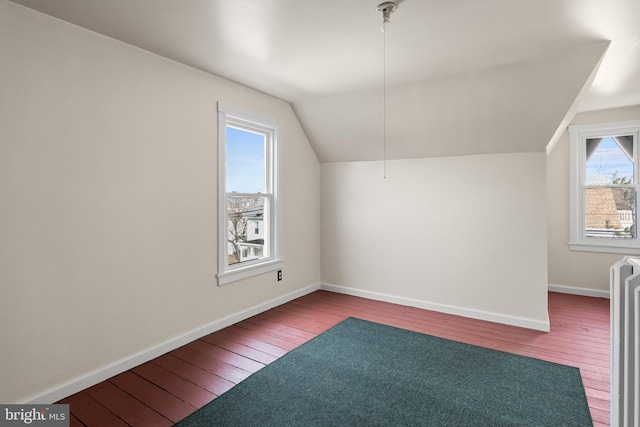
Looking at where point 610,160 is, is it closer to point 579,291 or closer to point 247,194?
point 579,291

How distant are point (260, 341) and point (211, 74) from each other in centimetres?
254

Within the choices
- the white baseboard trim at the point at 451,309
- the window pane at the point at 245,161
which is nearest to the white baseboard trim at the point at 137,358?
the white baseboard trim at the point at 451,309

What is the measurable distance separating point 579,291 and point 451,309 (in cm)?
208

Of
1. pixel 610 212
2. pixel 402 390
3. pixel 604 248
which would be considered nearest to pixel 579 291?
pixel 604 248

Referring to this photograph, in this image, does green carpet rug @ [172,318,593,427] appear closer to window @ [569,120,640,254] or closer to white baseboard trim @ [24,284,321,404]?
white baseboard trim @ [24,284,321,404]

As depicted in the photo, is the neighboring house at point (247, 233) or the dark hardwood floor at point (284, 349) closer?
the dark hardwood floor at point (284, 349)

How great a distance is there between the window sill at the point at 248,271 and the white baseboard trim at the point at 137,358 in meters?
0.37

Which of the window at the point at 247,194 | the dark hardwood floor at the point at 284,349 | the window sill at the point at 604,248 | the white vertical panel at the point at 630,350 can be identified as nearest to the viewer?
the white vertical panel at the point at 630,350

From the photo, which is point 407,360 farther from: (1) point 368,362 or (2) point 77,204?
(2) point 77,204

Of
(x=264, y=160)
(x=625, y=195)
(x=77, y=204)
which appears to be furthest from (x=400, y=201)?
(x=77, y=204)

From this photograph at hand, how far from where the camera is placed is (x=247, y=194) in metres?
3.70

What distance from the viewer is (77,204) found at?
2314mm

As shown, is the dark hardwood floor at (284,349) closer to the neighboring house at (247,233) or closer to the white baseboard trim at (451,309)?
the white baseboard trim at (451,309)

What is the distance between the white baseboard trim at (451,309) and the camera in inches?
134
